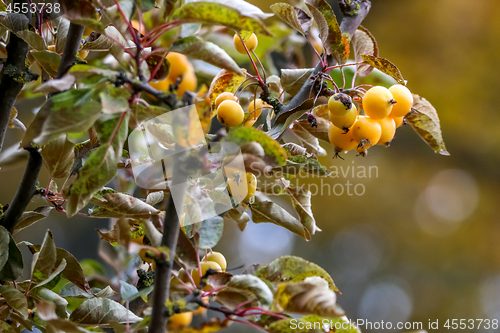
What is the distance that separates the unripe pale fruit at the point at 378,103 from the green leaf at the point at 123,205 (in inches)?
10.9

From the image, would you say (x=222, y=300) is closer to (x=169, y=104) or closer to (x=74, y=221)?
(x=169, y=104)

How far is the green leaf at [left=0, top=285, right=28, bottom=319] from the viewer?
0.41 meters

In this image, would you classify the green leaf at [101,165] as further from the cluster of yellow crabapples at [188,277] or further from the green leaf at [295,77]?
the green leaf at [295,77]

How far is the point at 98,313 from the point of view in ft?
1.43

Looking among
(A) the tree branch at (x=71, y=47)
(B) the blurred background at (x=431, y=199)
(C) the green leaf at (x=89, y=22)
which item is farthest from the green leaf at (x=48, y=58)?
(B) the blurred background at (x=431, y=199)

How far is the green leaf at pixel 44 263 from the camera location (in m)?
0.44

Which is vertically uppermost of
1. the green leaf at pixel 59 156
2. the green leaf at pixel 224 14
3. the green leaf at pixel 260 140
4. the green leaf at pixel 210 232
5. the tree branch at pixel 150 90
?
the green leaf at pixel 224 14

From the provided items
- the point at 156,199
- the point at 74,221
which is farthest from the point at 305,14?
the point at 74,221

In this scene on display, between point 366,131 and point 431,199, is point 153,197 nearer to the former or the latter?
point 366,131

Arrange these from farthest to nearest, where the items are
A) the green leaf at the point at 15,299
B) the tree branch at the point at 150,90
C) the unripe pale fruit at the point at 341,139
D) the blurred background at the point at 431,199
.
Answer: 1. the blurred background at the point at 431,199
2. the unripe pale fruit at the point at 341,139
3. the green leaf at the point at 15,299
4. the tree branch at the point at 150,90

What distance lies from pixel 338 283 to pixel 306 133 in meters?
2.13

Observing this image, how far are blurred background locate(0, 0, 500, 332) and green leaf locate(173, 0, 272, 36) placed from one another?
2009mm

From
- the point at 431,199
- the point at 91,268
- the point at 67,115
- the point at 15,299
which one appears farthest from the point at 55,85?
the point at 431,199

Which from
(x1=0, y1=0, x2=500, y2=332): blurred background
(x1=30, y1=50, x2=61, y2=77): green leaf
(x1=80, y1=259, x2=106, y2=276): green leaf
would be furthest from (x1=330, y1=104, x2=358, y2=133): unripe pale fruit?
(x1=0, y1=0, x2=500, y2=332): blurred background
